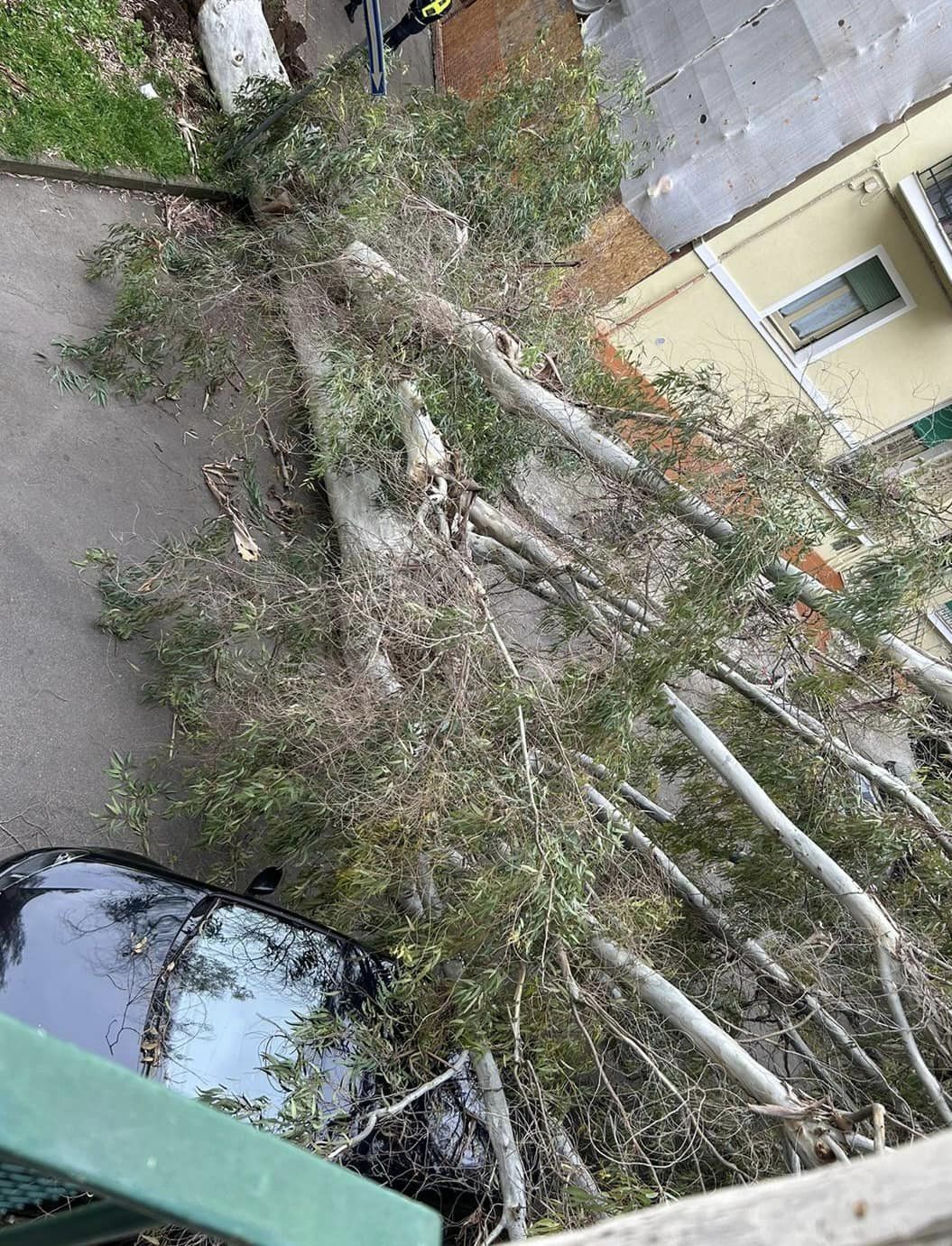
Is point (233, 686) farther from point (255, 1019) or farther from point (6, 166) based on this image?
point (6, 166)

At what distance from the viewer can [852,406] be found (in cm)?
782

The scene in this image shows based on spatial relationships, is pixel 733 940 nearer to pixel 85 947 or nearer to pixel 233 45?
pixel 85 947

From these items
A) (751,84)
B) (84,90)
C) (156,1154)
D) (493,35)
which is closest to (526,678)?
(156,1154)

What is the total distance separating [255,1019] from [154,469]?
10.8ft

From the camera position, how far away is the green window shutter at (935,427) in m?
7.80

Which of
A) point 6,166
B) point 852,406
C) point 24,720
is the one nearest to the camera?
point 24,720

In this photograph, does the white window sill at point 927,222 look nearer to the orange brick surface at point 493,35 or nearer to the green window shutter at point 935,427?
the green window shutter at point 935,427

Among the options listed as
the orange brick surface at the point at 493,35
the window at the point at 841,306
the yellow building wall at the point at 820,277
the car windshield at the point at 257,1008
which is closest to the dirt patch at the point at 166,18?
the orange brick surface at the point at 493,35

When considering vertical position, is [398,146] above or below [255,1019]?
above

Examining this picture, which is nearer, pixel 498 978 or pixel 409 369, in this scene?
pixel 498 978

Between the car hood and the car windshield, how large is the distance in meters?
0.12

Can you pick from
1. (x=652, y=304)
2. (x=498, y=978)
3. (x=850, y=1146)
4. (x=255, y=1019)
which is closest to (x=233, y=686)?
(x=255, y=1019)

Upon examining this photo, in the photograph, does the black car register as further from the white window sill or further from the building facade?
the white window sill

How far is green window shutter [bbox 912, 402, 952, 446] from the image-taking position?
7797mm
